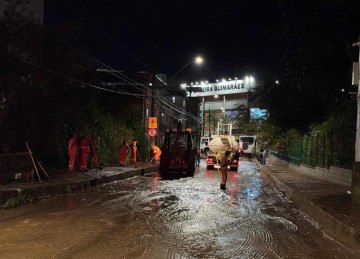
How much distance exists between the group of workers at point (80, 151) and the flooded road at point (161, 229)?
242 inches

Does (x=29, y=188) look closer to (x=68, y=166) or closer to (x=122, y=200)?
(x=122, y=200)

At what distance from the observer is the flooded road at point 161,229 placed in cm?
807

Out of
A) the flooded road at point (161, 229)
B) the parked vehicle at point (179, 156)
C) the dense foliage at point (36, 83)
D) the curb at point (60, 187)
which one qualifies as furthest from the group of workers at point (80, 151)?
the flooded road at point (161, 229)

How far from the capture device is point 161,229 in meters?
10.0

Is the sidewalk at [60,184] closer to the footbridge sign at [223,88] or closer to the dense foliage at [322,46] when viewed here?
the dense foliage at [322,46]

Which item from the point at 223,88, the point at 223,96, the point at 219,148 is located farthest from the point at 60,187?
the point at 223,96

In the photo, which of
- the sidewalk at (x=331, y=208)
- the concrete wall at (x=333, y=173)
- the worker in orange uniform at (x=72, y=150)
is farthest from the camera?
the worker in orange uniform at (x=72, y=150)

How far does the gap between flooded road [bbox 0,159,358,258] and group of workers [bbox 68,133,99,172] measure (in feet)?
20.2

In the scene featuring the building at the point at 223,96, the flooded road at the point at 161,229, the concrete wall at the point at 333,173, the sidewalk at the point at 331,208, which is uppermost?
the building at the point at 223,96

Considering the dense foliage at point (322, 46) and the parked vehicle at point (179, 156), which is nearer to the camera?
the dense foliage at point (322, 46)

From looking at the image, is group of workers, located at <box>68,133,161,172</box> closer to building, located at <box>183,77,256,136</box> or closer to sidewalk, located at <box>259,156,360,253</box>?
sidewalk, located at <box>259,156,360,253</box>

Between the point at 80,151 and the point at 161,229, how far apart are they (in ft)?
45.4

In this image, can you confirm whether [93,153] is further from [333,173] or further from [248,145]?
[248,145]

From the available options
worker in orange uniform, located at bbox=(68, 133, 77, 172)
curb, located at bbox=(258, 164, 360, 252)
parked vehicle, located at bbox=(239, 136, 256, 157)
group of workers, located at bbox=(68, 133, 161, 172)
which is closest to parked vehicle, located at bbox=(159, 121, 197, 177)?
group of workers, located at bbox=(68, 133, 161, 172)
